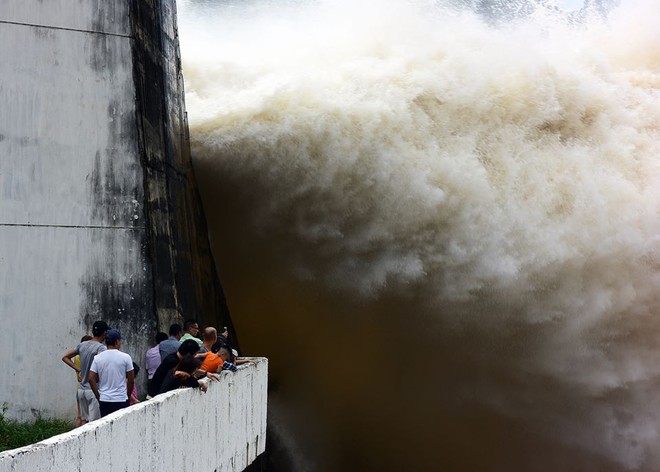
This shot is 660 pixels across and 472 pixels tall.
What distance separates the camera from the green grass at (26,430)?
11.4 m

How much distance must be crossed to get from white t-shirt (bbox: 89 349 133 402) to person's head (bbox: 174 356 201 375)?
24.7 inches

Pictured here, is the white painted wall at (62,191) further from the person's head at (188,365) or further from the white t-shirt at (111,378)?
the white t-shirt at (111,378)

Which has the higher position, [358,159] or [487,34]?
[487,34]

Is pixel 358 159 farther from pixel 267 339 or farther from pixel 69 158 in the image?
pixel 69 158

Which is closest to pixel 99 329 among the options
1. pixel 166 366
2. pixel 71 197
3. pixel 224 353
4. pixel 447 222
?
pixel 166 366

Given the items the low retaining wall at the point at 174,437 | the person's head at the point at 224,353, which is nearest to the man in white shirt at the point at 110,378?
the low retaining wall at the point at 174,437

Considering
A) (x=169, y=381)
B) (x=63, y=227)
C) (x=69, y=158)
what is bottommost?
(x=169, y=381)

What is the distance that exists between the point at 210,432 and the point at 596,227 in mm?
12919

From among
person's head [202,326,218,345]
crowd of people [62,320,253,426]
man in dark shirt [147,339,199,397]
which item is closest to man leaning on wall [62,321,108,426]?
crowd of people [62,320,253,426]

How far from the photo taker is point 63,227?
13.4 metres

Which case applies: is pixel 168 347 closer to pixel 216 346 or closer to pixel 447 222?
pixel 216 346

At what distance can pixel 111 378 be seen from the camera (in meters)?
9.24

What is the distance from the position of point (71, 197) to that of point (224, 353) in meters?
3.27

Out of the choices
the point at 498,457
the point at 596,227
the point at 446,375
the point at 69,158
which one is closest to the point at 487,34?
the point at 596,227
